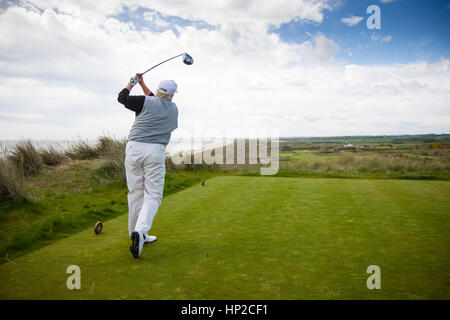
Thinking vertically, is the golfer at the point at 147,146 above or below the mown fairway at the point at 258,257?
above

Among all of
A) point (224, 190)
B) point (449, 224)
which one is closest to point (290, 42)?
point (224, 190)

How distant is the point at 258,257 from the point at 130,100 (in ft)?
7.74

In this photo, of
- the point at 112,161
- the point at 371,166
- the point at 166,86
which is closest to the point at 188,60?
the point at 166,86

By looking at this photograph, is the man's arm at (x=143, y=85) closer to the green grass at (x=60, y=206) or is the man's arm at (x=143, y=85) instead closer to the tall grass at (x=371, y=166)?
the green grass at (x=60, y=206)

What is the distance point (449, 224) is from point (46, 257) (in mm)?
5528

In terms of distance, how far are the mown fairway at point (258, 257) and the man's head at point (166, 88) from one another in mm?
1899

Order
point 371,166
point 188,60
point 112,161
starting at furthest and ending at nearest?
point 371,166
point 112,161
point 188,60

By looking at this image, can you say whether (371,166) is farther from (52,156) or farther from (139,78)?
(139,78)

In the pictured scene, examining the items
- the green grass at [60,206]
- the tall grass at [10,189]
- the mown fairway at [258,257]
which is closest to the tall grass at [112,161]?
the green grass at [60,206]

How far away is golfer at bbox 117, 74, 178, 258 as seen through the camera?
373cm

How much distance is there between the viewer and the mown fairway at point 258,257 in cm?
259

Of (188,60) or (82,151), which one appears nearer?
(188,60)

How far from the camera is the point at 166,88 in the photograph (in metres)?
3.86

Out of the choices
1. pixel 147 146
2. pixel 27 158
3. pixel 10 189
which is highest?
pixel 147 146
